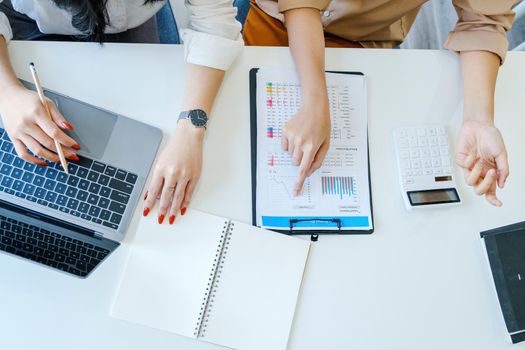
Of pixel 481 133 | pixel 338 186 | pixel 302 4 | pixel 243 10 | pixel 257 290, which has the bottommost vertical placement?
pixel 257 290

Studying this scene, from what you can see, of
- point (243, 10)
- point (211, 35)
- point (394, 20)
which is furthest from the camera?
point (243, 10)

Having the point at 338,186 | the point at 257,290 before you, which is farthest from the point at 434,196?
the point at 257,290

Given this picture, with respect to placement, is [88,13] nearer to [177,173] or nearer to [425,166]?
[177,173]

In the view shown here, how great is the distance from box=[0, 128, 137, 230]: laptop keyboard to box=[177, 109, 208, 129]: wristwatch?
16cm

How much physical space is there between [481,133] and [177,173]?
578 millimetres

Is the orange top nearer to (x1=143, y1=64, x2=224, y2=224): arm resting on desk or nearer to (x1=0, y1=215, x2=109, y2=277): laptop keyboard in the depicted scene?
(x1=143, y1=64, x2=224, y2=224): arm resting on desk

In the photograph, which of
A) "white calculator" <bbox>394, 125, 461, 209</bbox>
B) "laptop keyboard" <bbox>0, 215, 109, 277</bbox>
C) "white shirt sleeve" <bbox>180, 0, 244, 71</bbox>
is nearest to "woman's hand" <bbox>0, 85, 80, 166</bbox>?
"laptop keyboard" <bbox>0, 215, 109, 277</bbox>

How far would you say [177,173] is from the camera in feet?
2.67

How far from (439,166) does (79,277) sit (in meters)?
0.68

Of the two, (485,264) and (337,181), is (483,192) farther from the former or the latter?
(337,181)

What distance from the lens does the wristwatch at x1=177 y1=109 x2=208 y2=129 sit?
85 centimetres

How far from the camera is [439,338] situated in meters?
0.83

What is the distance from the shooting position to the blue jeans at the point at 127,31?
105cm

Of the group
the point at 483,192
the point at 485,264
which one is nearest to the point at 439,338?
the point at 485,264
